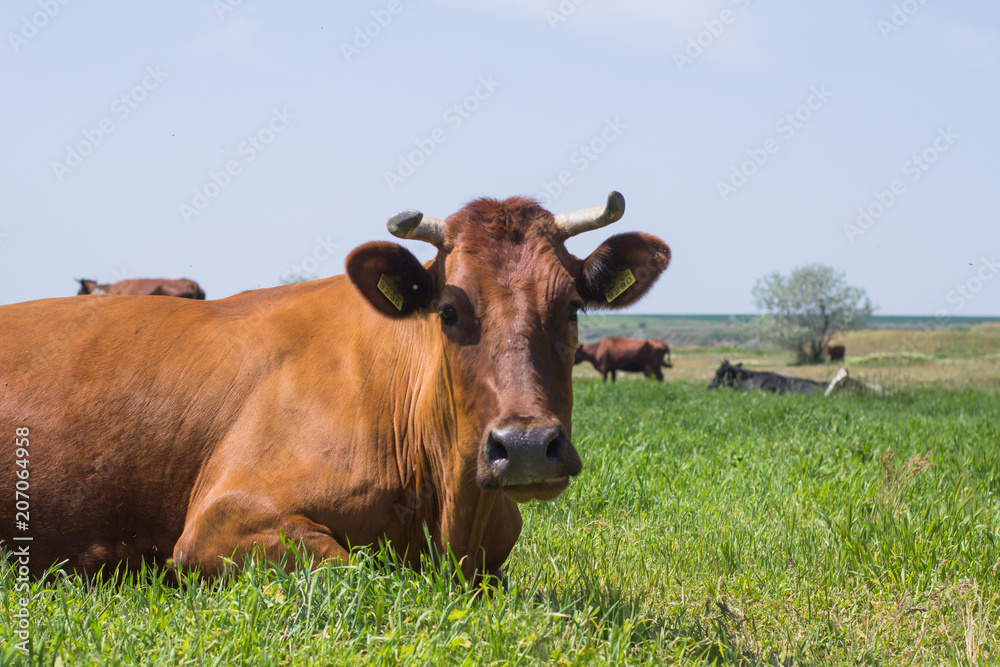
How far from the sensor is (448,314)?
→ 13.0ft

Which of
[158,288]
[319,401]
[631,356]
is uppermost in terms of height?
[158,288]

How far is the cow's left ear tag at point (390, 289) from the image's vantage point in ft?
13.8

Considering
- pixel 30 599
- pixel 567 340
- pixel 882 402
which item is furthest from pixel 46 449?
pixel 882 402

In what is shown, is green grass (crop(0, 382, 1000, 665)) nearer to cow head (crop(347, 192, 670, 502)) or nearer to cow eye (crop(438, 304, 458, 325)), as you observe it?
cow head (crop(347, 192, 670, 502))

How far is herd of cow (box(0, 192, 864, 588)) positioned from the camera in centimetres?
385

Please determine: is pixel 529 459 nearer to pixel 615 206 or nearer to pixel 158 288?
pixel 615 206

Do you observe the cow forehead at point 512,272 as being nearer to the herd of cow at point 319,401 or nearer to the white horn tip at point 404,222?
the herd of cow at point 319,401

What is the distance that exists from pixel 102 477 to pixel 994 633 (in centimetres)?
456

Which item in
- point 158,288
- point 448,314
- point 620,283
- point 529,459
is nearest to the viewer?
point 529,459

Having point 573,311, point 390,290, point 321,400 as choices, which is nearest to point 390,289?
point 390,290

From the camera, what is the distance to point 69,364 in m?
4.49

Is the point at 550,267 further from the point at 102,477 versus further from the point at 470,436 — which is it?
the point at 102,477

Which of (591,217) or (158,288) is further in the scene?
(158,288)

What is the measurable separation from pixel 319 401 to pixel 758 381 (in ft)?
75.9
